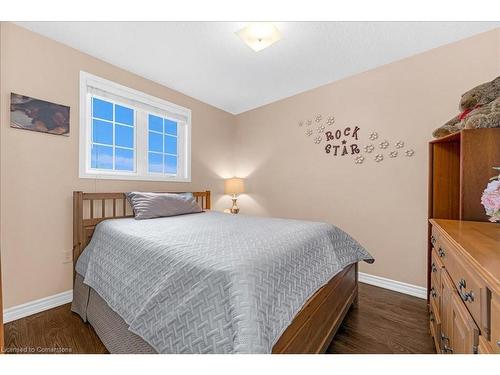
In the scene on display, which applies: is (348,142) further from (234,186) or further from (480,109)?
(234,186)

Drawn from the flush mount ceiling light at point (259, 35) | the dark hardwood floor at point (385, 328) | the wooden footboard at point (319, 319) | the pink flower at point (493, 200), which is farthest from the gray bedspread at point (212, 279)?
the flush mount ceiling light at point (259, 35)

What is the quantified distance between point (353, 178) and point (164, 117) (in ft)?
8.04

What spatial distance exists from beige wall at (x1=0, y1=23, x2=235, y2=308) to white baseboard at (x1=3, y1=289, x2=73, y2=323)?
0.13ft

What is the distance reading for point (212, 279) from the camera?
946 mm

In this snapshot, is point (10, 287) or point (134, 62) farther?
point (134, 62)

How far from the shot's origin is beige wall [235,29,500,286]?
2111 mm

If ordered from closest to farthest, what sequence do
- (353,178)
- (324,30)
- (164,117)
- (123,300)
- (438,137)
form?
(123,300), (438,137), (324,30), (353,178), (164,117)

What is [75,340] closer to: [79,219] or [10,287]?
[10,287]

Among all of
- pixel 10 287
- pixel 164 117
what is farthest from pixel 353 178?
pixel 10 287

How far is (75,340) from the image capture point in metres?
1.57

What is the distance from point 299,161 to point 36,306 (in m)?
3.06

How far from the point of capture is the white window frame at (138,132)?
2258 millimetres

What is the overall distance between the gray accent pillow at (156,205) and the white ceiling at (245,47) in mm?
1392
